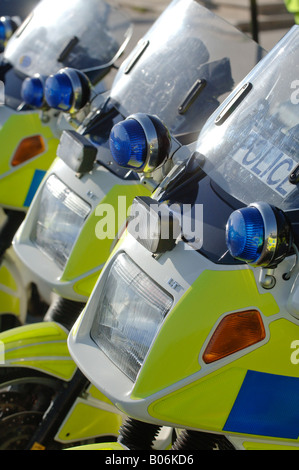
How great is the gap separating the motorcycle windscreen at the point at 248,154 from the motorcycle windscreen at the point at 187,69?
1.60ft

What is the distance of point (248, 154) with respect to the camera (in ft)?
7.46

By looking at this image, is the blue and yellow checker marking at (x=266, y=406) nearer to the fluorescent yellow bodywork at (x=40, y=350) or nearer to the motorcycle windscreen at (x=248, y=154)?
the motorcycle windscreen at (x=248, y=154)

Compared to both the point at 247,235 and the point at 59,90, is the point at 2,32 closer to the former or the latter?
the point at 59,90

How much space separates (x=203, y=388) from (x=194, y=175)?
2.18ft

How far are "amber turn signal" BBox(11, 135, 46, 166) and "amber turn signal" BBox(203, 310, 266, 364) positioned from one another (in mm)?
2064

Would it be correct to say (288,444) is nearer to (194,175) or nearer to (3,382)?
(194,175)

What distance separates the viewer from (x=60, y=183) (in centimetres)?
308

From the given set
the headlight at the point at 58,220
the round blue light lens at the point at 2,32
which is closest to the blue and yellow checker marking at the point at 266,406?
the headlight at the point at 58,220

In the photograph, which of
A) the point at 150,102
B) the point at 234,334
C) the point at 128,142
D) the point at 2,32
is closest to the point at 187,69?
the point at 150,102

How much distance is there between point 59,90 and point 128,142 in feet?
2.92

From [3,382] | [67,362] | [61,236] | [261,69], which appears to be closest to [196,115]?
[261,69]

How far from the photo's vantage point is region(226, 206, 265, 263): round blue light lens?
76.1 inches

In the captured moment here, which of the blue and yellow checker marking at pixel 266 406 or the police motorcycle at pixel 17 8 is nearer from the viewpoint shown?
the blue and yellow checker marking at pixel 266 406

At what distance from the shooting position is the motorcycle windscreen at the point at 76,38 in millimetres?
3797
